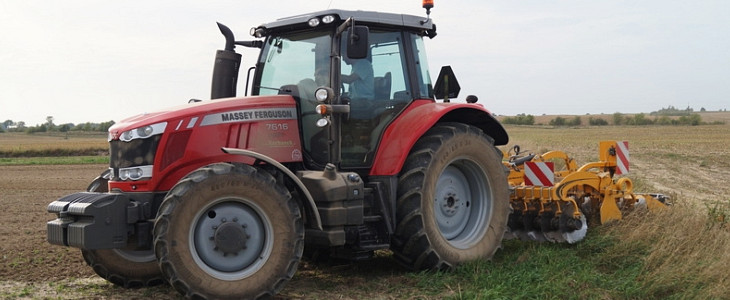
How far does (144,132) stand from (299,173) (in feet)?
4.15

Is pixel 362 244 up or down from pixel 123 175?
down

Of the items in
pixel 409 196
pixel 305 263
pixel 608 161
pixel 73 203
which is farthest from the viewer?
pixel 608 161

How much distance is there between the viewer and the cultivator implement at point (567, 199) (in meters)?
7.23

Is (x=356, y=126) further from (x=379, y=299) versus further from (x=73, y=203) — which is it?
(x=73, y=203)

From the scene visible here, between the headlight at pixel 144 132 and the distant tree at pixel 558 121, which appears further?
the distant tree at pixel 558 121

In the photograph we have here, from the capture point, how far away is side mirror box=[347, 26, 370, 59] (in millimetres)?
5543

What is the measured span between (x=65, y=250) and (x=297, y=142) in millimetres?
3236

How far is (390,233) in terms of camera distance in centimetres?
599

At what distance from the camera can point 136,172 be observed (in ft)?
17.3

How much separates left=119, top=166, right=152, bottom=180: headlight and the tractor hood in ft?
0.98

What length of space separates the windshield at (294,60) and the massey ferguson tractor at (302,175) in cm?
1

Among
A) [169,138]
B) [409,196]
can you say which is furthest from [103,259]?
[409,196]

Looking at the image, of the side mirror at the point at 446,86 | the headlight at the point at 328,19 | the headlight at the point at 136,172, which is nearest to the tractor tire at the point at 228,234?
the headlight at the point at 136,172

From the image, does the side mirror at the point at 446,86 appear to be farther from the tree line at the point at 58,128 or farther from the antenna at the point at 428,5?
the tree line at the point at 58,128
